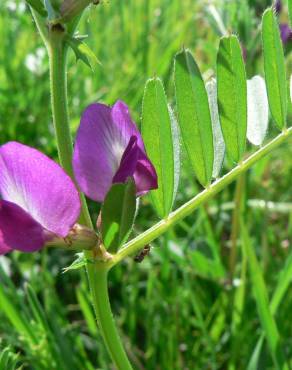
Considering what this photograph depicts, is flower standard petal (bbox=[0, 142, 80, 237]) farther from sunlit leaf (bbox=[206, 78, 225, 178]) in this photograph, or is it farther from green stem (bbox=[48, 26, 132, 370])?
sunlit leaf (bbox=[206, 78, 225, 178])

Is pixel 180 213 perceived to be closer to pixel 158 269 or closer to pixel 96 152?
pixel 96 152

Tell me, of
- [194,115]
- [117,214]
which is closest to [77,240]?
[117,214]

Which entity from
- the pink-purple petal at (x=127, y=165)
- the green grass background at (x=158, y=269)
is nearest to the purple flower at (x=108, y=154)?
the pink-purple petal at (x=127, y=165)

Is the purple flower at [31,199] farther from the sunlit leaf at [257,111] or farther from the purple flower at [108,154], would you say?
the sunlit leaf at [257,111]

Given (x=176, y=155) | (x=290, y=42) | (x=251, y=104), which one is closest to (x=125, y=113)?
(x=176, y=155)

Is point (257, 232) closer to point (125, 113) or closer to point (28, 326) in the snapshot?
point (28, 326)

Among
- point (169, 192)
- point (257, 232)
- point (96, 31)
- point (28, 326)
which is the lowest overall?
point (257, 232)
